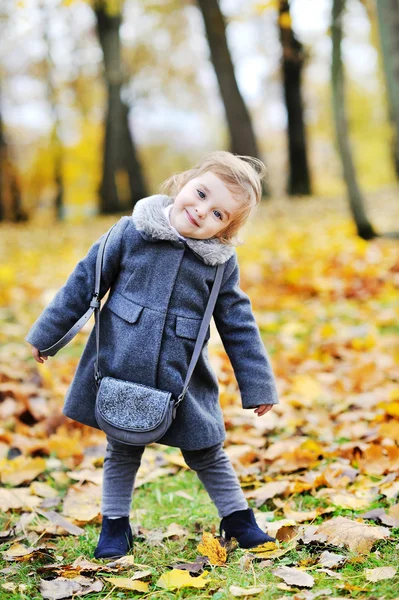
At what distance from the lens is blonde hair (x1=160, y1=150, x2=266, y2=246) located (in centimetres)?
231

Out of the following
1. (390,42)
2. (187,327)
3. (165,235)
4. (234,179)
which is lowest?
(187,327)

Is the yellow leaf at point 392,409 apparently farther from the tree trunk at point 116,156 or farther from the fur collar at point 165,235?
the tree trunk at point 116,156

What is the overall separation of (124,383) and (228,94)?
11.0m

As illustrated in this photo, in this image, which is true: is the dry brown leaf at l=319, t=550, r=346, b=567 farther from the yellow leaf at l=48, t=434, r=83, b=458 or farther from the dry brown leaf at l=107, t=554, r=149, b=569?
the yellow leaf at l=48, t=434, r=83, b=458

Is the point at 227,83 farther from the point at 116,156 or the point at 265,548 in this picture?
the point at 265,548

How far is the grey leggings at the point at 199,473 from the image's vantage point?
2469 millimetres

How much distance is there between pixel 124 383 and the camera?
2262 mm

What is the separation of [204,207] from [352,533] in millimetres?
1232

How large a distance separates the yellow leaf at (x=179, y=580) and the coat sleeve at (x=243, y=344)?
2.07 ft

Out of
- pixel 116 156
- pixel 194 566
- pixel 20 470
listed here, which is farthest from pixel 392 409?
pixel 116 156

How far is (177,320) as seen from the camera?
7.61 feet

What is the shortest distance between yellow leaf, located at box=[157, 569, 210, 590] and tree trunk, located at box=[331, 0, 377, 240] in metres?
6.27

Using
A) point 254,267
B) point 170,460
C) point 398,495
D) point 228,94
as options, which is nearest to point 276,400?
point 398,495

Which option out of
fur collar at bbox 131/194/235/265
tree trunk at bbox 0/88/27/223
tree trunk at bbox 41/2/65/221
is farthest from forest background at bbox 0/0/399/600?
tree trunk at bbox 41/2/65/221
